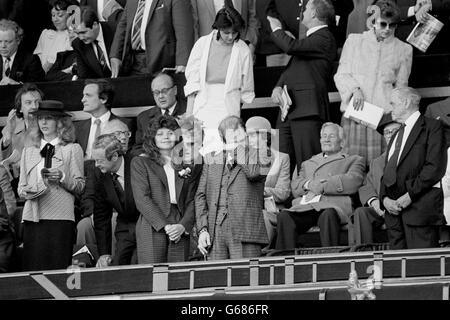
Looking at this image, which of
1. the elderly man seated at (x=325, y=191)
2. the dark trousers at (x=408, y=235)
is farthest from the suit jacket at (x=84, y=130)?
the dark trousers at (x=408, y=235)

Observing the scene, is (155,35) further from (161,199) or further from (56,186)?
(161,199)

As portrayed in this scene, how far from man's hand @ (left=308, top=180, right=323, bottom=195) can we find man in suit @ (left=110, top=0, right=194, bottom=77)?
247cm

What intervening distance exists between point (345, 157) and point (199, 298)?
406cm

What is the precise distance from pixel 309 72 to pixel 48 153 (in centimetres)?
287

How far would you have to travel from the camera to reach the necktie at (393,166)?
18.2 meters

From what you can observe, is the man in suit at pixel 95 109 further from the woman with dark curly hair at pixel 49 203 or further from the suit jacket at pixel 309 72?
the suit jacket at pixel 309 72

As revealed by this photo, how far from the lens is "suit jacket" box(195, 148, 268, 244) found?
58.7ft

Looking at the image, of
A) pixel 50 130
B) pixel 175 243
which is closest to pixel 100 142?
pixel 50 130

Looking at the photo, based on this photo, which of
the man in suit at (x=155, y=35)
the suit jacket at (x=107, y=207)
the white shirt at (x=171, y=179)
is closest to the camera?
the white shirt at (x=171, y=179)

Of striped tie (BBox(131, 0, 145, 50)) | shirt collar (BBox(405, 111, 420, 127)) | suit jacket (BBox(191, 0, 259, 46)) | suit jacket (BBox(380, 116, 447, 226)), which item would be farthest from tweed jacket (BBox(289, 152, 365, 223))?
striped tie (BBox(131, 0, 145, 50))

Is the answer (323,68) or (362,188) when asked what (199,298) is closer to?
(362,188)

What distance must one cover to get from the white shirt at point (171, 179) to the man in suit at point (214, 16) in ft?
11.0

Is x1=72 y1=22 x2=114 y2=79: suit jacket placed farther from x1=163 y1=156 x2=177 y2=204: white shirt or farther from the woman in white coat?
x1=163 y1=156 x2=177 y2=204: white shirt
